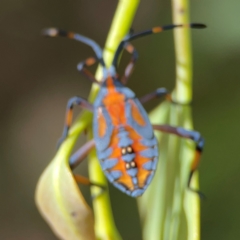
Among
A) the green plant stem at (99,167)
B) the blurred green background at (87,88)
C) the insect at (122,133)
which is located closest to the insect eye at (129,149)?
the insect at (122,133)

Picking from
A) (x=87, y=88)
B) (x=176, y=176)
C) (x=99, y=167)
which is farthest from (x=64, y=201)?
(x=87, y=88)

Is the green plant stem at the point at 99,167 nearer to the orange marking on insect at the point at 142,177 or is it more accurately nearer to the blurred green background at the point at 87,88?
the orange marking on insect at the point at 142,177

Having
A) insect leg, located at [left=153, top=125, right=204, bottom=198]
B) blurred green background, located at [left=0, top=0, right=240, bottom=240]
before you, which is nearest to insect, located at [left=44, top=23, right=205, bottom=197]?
insect leg, located at [left=153, top=125, right=204, bottom=198]

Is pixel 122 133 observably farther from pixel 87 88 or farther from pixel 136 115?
pixel 87 88

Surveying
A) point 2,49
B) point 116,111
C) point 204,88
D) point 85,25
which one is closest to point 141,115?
point 116,111

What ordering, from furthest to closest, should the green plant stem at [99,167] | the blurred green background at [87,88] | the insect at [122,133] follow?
1. the blurred green background at [87,88]
2. the insect at [122,133]
3. the green plant stem at [99,167]

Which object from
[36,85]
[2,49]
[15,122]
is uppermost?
[2,49]

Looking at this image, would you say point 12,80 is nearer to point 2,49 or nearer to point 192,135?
point 2,49
